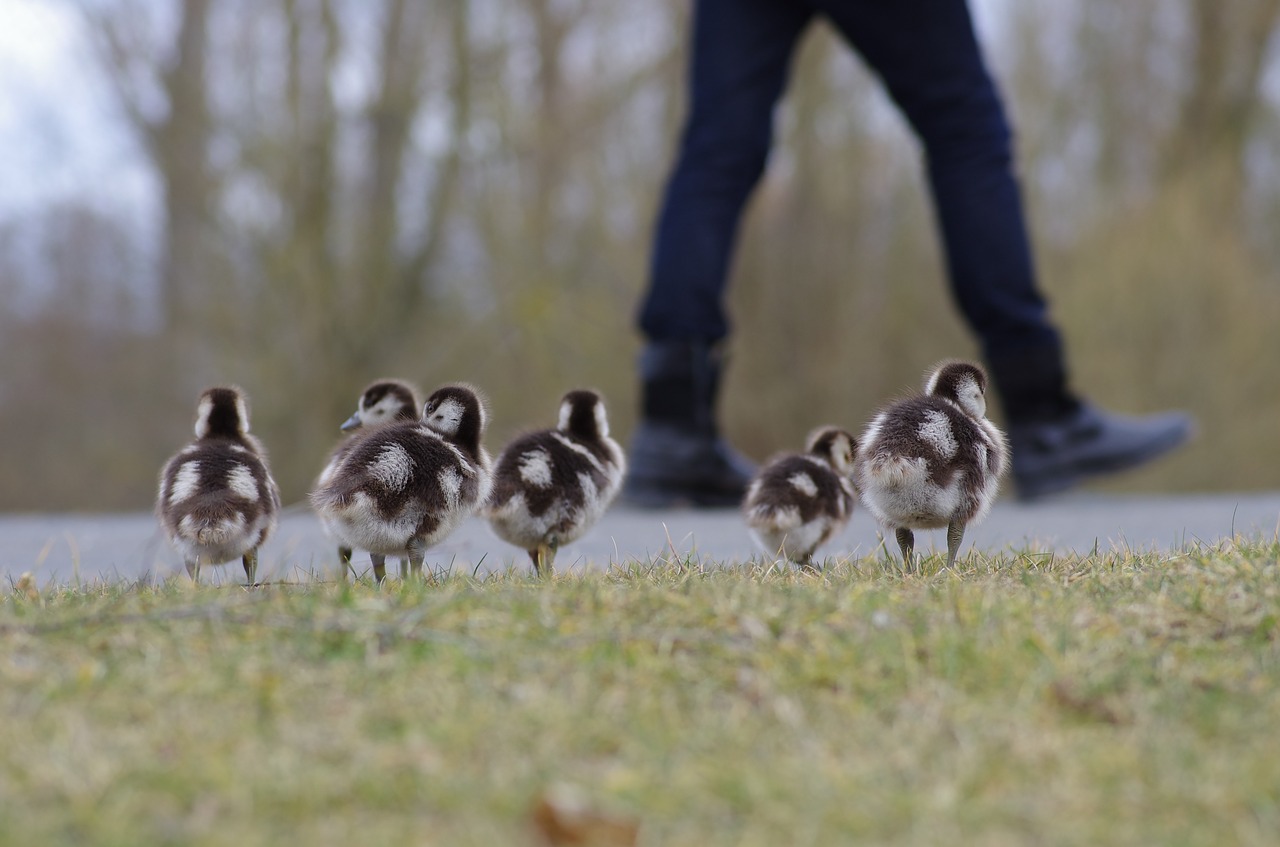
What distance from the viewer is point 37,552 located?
565 centimetres

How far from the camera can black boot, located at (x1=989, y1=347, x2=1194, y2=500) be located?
6.26 m

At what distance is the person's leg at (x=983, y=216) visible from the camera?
6062mm

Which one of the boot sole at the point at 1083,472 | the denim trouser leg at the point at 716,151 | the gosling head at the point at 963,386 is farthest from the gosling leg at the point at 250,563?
the boot sole at the point at 1083,472

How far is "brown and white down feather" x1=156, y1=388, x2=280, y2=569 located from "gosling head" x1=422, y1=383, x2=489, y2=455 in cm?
57

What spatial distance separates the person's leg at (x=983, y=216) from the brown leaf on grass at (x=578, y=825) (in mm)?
4752

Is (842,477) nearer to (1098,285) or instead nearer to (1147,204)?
(1098,285)

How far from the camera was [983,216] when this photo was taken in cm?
611

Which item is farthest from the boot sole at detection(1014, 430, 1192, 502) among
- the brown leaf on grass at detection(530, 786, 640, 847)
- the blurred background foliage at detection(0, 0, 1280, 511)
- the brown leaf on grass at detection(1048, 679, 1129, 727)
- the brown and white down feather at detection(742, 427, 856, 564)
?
the blurred background foliage at detection(0, 0, 1280, 511)

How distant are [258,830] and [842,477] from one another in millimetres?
3232

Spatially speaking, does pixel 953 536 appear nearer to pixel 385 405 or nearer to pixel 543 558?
pixel 543 558

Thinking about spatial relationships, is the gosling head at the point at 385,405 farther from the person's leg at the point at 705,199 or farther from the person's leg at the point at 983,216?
the person's leg at the point at 983,216

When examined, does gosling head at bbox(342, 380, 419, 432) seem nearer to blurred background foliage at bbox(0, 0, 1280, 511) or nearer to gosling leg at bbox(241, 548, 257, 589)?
gosling leg at bbox(241, 548, 257, 589)

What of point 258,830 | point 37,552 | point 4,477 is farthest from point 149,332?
point 258,830

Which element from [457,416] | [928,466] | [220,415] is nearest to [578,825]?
[928,466]
